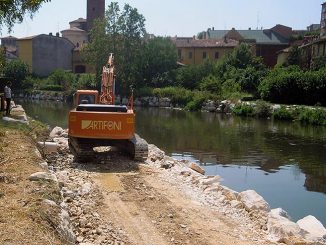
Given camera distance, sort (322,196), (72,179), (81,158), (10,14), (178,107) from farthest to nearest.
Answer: (178,107) → (10,14) → (322,196) → (81,158) → (72,179)

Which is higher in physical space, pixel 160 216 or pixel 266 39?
pixel 266 39

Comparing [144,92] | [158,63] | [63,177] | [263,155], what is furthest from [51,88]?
[63,177]

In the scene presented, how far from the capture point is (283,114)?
134ft

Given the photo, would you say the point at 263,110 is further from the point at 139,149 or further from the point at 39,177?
the point at 39,177

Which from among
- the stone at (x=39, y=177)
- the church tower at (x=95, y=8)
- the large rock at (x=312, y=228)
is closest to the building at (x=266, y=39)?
the church tower at (x=95, y=8)

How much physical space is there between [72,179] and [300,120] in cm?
3119

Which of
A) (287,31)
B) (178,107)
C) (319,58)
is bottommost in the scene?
(178,107)

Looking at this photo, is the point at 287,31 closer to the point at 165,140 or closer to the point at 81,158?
the point at 165,140

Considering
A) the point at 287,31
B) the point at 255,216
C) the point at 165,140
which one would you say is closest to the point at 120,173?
the point at 255,216

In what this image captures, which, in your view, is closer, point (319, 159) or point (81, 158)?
point (81, 158)

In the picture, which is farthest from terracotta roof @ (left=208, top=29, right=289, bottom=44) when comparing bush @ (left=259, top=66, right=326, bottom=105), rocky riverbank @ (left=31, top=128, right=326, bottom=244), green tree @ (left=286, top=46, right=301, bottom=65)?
rocky riverbank @ (left=31, top=128, right=326, bottom=244)

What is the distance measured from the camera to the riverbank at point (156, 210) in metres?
7.57

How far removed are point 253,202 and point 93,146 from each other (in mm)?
5235

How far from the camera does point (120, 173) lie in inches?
475
